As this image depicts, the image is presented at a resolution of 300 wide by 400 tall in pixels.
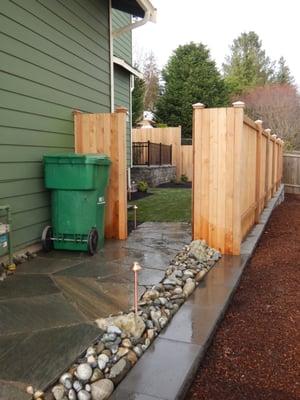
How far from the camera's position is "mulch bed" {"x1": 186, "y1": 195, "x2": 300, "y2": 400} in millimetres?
2342

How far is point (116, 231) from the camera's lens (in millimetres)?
5648

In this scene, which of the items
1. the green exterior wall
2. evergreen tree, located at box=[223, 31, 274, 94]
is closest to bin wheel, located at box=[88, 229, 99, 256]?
the green exterior wall

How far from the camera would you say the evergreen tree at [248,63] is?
3556cm

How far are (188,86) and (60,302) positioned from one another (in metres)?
20.7

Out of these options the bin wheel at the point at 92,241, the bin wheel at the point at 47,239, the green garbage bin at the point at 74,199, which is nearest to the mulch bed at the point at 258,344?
the bin wheel at the point at 92,241

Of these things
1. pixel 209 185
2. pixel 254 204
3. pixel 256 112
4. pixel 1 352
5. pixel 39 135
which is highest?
pixel 256 112

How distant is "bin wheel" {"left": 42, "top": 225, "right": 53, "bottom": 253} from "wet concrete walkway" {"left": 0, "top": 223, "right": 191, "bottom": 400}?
14 cm

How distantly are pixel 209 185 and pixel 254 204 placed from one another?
191 cm

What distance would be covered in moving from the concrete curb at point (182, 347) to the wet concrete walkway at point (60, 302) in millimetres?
405

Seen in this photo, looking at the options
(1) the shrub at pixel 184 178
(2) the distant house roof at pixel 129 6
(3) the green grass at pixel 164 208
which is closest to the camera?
(2) the distant house roof at pixel 129 6

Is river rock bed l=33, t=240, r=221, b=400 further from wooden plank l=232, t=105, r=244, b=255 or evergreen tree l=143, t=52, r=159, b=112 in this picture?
evergreen tree l=143, t=52, r=159, b=112

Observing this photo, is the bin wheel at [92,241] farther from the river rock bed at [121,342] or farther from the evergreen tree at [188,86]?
the evergreen tree at [188,86]

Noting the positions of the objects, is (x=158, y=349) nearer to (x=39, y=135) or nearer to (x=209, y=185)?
(x=209, y=185)

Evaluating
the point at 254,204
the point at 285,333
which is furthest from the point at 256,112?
the point at 285,333
